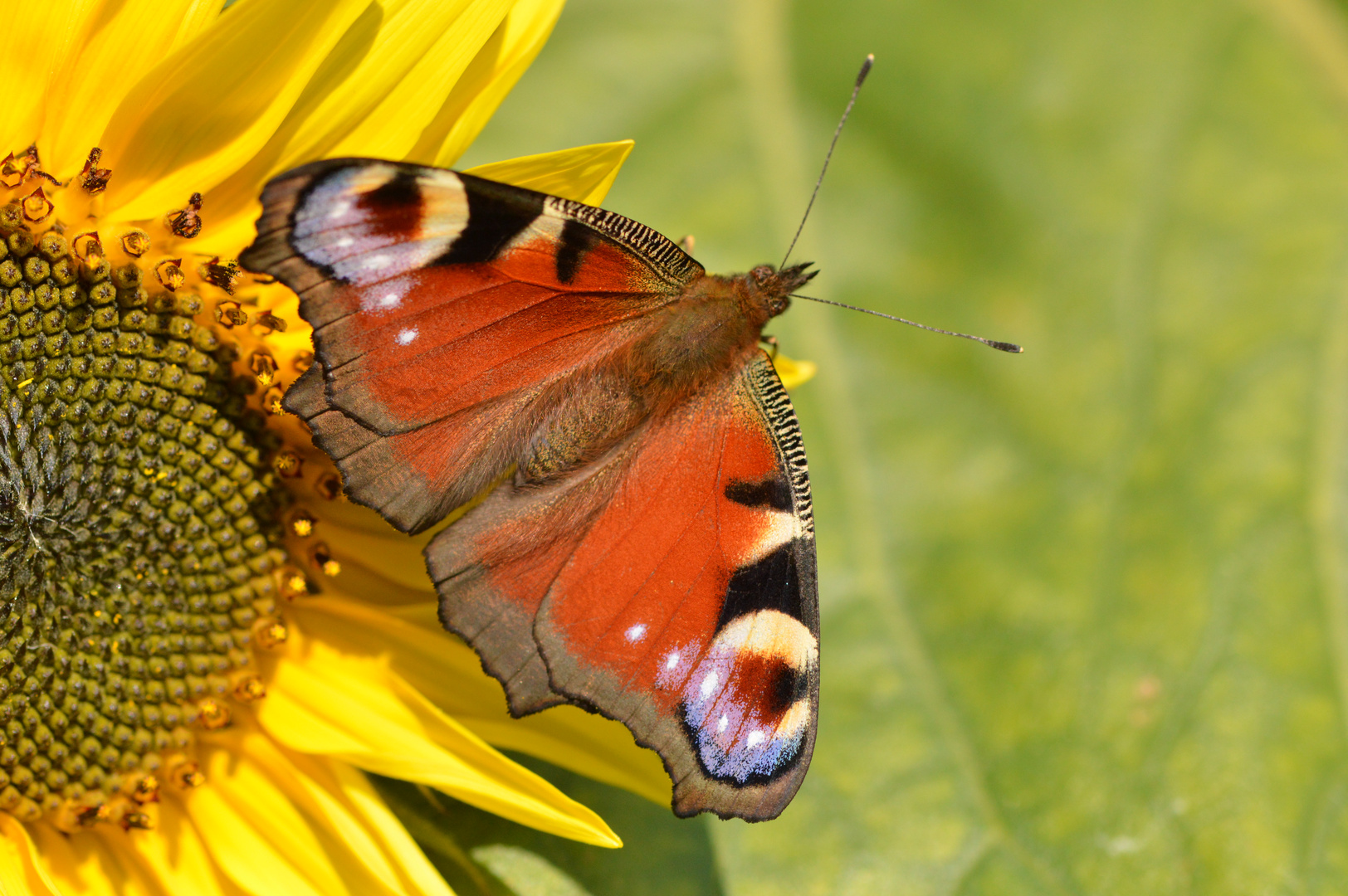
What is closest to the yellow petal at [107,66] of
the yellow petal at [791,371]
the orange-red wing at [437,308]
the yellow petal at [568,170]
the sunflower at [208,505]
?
the sunflower at [208,505]

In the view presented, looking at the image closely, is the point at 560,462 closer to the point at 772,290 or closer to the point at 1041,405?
the point at 772,290

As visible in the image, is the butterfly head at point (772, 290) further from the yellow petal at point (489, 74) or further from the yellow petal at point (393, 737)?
the yellow petal at point (393, 737)

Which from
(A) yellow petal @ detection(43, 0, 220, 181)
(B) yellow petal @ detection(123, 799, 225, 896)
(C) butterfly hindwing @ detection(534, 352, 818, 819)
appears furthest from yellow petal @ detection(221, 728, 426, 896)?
(A) yellow petal @ detection(43, 0, 220, 181)

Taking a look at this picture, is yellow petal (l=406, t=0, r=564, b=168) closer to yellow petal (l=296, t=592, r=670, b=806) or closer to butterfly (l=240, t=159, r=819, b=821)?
butterfly (l=240, t=159, r=819, b=821)

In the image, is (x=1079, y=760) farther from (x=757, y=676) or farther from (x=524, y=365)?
(x=524, y=365)

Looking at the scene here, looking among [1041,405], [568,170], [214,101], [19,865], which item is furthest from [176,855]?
[1041,405]
